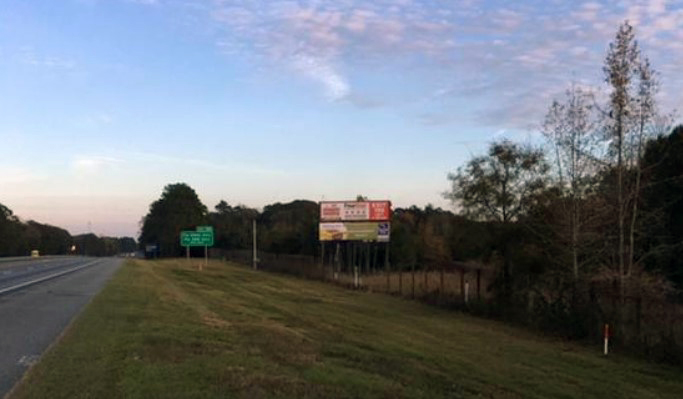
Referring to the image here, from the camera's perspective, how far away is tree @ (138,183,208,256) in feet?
525

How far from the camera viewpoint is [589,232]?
23375 millimetres

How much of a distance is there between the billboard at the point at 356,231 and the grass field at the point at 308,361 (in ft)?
110

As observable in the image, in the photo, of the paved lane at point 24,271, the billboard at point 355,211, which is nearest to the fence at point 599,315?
the paved lane at point 24,271

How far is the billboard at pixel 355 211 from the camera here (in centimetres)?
5925

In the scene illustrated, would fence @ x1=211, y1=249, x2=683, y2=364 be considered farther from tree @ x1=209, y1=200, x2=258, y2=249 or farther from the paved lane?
tree @ x1=209, y1=200, x2=258, y2=249

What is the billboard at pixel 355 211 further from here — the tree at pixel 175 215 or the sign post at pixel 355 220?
the tree at pixel 175 215

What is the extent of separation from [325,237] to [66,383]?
49.4 m

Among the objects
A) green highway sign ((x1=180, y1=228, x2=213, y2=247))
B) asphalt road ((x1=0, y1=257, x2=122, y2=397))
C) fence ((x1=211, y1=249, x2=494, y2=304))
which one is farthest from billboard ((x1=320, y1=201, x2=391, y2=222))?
green highway sign ((x1=180, y1=228, x2=213, y2=247))

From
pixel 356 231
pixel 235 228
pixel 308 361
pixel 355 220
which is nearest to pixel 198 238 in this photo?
pixel 355 220

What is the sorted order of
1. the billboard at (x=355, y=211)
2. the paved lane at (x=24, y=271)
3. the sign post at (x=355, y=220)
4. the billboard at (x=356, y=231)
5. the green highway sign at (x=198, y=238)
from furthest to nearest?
1. the green highway sign at (x=198, y=238)
2. the billboard at (x=355, y=211)
3. the sign post at (x=355, y=220)
4. the billboard at (x=356, y=231)
5. the paved lane at (x=24, y=271)

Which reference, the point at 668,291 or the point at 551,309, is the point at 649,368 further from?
the point at 551,309

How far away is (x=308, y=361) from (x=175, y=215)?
6032 inches

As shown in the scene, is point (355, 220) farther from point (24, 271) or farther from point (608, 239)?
point (608, 239)

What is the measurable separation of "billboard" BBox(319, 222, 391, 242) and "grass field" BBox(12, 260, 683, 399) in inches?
1325
